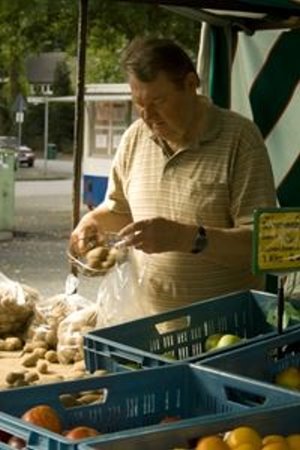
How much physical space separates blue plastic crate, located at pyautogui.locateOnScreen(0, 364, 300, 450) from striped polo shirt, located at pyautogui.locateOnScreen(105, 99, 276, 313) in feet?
2.33

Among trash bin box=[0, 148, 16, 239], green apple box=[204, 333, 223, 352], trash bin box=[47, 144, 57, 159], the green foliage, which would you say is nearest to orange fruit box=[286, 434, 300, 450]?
green apple box=[204, 333, 223, 352]

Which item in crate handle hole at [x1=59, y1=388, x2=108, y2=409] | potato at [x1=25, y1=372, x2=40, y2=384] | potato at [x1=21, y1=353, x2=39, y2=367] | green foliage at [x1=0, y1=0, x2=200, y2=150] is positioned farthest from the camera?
green foliage at [x1=0, y1=0, x2=200, y2=150]

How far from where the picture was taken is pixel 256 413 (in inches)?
72.4

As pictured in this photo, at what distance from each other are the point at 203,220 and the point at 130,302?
1.49 ft

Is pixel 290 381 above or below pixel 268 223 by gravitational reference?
below

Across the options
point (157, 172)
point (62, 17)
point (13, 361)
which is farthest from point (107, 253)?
point (62, 17)

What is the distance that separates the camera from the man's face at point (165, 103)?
2.75 meters

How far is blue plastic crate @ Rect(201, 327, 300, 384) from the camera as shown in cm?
235

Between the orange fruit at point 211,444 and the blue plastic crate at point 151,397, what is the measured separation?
0.10 meters

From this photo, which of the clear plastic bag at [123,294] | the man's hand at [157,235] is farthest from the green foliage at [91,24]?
the man's hand at [157,235]

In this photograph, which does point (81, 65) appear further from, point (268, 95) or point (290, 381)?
point (290, 381)

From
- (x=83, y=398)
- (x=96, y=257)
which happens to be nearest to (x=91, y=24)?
(x=96, y=257)

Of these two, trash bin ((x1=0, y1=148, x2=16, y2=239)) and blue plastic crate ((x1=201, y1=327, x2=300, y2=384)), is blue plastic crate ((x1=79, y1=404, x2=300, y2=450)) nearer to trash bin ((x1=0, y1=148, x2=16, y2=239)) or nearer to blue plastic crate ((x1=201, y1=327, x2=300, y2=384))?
blue plastic crate ((x1=201, y1=327, x2=300, y2=384))

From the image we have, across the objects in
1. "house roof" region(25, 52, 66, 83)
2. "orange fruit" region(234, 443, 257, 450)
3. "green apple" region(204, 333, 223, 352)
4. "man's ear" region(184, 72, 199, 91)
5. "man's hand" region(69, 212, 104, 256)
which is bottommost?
"green apple" region(204, 333, 223, 352)
